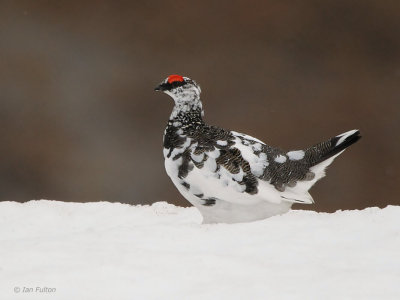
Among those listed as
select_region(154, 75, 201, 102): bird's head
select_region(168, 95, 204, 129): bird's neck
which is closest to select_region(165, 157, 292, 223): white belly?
select_region(168, 95, 204, 129): bird's neck

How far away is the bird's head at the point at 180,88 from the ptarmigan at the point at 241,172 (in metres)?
0.21

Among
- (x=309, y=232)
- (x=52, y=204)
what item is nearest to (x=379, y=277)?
(x=309, y=232)

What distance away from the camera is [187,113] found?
10.3ft

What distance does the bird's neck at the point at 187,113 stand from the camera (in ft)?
10.3

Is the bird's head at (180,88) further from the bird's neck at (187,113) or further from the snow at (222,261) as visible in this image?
the snow at (222,261)

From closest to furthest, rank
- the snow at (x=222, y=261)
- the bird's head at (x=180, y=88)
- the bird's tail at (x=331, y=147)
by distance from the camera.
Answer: the snow at (x=222, y=261)
the bird's tail at (x=331, y=147)
the bird's head at (x=180, y=88)

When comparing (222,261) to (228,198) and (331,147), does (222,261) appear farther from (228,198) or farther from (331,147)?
(331,147)

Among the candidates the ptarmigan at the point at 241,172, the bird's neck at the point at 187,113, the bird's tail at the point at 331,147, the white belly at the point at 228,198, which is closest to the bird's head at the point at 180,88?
the bird's neck at the point at 187,113

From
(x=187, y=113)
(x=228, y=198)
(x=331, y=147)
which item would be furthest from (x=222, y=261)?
(x=187, y=113)

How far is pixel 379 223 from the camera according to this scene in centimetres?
276

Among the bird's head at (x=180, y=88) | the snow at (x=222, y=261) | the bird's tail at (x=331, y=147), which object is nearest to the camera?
the snow at (x=222, y=261)

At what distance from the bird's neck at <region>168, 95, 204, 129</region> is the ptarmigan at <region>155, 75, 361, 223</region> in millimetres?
81

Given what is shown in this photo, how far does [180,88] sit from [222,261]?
1.20 m

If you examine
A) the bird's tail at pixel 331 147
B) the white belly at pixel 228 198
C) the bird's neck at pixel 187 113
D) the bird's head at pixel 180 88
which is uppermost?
the bird's head at pixel 180 88
